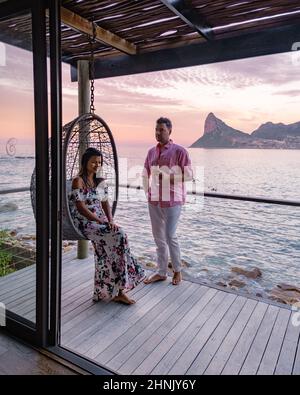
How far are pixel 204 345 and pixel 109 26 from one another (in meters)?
2.58

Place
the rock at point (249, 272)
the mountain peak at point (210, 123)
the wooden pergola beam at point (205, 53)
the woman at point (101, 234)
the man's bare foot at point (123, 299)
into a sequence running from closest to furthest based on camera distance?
the wooden pergola beam at point (205, 53), the woman at point (101, 234), the man's bare foot at point (123, 299), the rock at point (249, 272), the mountain peak at point (210, 123)

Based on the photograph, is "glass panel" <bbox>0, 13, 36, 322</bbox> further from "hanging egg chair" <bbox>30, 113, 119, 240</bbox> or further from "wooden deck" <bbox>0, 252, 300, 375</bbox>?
"hanging egg chair" <bbox>30, 113, 119, 240</bbox>

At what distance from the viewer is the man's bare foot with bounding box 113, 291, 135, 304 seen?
8.49 ft

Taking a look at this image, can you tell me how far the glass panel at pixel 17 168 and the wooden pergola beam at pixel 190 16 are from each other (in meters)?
0.94

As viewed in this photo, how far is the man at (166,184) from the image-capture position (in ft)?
9.07

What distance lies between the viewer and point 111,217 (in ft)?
8.88

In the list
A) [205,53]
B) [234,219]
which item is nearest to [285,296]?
[234,219]

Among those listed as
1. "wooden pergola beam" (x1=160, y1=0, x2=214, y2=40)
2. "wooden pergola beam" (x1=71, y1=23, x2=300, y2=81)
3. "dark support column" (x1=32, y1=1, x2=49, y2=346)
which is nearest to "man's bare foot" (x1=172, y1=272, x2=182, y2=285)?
"dark support column" (x1=32, y1=1, x2=49, y2=346)

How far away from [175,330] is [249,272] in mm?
1411

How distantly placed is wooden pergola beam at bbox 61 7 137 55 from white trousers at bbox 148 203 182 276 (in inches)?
59.6

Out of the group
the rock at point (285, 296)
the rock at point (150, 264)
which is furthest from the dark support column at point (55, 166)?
the rock at point (285, 296)

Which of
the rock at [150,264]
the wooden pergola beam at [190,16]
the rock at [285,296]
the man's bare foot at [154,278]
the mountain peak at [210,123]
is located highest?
the wooden pergola beam at [190,16]

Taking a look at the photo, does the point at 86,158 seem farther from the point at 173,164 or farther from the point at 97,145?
the point at 173,164

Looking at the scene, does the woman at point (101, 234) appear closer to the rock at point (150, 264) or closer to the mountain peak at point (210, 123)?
the rock at point (150, 264)
